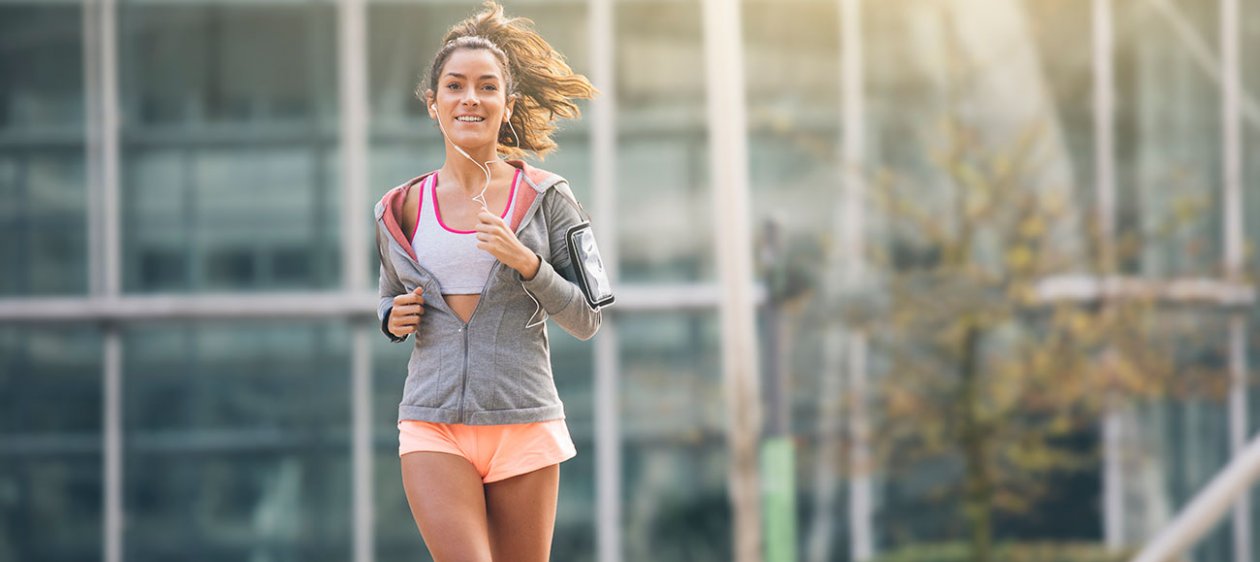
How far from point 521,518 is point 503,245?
0.42 metres

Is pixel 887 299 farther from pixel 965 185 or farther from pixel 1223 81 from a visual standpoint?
pixel 1223 81

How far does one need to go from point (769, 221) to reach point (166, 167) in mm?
5153

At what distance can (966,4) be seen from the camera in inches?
496

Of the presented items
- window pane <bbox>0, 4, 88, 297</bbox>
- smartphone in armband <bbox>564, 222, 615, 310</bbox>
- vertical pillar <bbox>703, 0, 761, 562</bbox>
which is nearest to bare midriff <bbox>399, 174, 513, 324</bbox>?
smartphone in armband <bbox>564, 222, 615, 310</bbox>

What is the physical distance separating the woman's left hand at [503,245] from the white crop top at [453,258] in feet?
0.24

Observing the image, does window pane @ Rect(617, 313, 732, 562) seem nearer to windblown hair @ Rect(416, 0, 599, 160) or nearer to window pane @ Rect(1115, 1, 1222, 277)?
window pane @ Rect(1115, 1, 1222, 277)

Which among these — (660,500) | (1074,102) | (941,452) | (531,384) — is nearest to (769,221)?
(941,452)

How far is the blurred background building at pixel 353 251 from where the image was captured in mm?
12102

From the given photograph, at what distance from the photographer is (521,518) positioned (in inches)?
88.7

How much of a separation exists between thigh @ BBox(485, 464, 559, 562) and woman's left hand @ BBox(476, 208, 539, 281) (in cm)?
32

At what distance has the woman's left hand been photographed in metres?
2.08

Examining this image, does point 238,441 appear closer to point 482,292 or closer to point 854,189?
point 854,189

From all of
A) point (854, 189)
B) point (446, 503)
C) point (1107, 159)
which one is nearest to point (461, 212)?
point (446, 503)

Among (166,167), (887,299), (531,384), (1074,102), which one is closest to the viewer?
(531,384)
